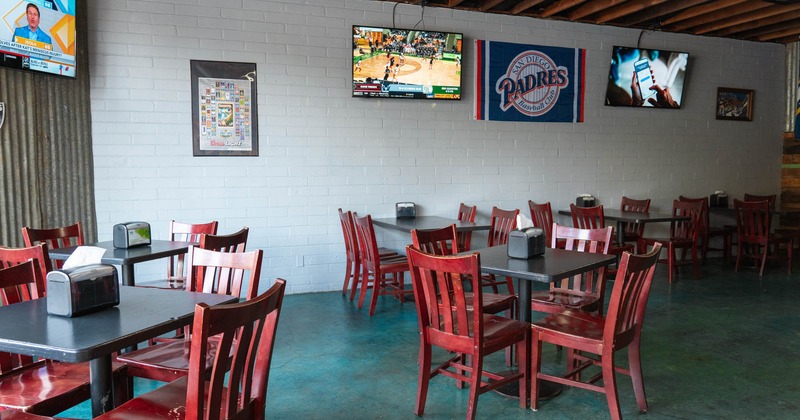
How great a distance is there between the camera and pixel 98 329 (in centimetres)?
192

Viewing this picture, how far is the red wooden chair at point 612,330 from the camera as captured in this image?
9.02ft

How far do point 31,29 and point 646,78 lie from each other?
695 cm

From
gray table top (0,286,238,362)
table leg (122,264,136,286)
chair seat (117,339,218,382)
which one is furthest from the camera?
table leg (122,264,136,286)

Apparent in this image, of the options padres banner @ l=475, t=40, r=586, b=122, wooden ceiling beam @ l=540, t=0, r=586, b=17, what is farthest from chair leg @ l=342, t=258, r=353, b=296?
wooden ceiling beam @ l=540, t=0, r=586, b=17

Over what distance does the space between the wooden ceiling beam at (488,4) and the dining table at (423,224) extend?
2.48 meters

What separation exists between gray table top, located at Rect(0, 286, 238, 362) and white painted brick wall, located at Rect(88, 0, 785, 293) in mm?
3450

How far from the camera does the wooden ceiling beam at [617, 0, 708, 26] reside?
6.53 meters

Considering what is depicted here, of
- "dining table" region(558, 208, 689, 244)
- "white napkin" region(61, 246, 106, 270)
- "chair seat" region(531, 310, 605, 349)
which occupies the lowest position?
"chair seat" region(531, 310, 605, 349)

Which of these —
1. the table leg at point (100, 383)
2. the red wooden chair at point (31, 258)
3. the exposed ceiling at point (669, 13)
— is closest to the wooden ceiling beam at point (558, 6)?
the exposed ceiling at point (669, 13)

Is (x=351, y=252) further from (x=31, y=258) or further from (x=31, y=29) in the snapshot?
(x=31, y=258)

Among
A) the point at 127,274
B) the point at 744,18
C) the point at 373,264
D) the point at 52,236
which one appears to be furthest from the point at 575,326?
the point at 744,18

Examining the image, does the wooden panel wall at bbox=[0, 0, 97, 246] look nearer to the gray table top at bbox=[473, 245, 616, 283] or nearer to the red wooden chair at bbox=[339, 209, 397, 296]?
the red wooden chair at bbox=[339, 209, 397, 296]

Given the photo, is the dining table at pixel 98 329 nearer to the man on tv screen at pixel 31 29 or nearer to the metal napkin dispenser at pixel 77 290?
the metal napkin dispenser at pixel 77 290

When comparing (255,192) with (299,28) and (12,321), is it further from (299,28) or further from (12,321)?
(12,321)
